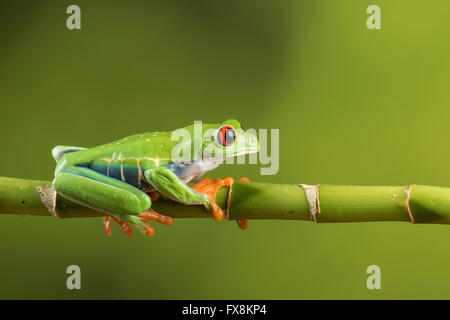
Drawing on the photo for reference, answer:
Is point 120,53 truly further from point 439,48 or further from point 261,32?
point 439,48

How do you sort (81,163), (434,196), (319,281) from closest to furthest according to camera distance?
(434,196)
(81,163)
(319,281)

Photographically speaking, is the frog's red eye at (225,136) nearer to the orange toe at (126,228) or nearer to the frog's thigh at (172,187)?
the frog's thigh at (172,187)

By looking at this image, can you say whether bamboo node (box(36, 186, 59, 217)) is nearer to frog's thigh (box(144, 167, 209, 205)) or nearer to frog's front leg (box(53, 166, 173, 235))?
frog's front leg (box(53, 166, 173, 235))

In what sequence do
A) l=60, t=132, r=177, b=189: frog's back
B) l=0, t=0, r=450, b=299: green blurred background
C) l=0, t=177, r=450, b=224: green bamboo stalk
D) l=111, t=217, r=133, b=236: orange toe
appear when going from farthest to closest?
1. l=0, t=0, r=450, b=299: green blurred background
2. l=111, t=217, r=133, b=236: orange toe
3. l=60, t=132, r=177, b=189: frog's back
4. l=0, t=177, r=450, b=224: green bamboo stalk

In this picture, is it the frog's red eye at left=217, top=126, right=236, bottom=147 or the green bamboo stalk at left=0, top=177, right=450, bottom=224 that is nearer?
the green bamboo stalk at left=0, top=177, right=450, bottom=224

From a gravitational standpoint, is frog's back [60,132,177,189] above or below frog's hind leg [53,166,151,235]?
above

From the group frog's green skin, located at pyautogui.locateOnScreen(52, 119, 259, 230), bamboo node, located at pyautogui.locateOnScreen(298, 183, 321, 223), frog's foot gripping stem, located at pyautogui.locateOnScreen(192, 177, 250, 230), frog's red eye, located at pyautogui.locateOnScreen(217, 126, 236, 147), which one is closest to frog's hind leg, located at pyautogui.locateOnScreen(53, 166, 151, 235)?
frog's green skin, located at pyautogui.locateOnScreen(52, 119, 259, 230)

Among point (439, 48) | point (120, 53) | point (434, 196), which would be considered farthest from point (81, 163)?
point (439, 48)
